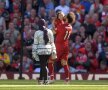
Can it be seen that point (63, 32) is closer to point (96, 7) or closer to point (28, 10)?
point (96, 7)

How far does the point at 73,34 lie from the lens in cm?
2458

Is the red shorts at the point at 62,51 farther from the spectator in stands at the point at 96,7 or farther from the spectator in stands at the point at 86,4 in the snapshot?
the spectator in stands at the point at 86,4

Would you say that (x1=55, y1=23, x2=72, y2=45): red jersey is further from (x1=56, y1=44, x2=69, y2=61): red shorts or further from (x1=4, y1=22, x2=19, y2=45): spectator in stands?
(x1=4, y1=22, x2=19, y2=45): spectator in stands

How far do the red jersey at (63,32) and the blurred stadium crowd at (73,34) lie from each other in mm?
3389

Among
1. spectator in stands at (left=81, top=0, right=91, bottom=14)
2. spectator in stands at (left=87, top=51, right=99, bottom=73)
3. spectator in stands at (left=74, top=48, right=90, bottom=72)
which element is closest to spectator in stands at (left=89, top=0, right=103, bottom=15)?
spectator in stands at (left=81, top=0, right=91, bottom=14)

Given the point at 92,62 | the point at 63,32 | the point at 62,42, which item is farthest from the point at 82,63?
the point at 63,32

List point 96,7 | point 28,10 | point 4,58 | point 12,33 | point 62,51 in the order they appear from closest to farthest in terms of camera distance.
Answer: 1. point 62,51
2. point 4,58
3. point 12,33
4. point 96,7
5. point 28,10

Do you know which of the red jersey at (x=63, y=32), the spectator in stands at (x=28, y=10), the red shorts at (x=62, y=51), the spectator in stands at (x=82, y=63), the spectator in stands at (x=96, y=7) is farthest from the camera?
the spectator in stands at (x=28, y=10)

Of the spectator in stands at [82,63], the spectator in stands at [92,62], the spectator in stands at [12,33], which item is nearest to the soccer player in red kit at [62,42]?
the spectator in stands at [82,63]

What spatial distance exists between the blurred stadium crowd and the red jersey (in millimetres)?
3389

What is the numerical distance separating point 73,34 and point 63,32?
4849 millimetres

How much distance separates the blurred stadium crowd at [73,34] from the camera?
2361cm

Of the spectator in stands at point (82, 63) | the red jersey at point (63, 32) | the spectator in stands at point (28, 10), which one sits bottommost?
the spectator in stands at point (82, 63)

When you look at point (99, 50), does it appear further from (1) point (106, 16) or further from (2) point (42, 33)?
(2) point (42, 33)
